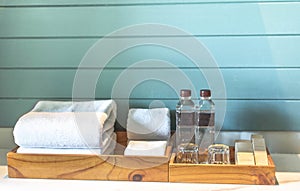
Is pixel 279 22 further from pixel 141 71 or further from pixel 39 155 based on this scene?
pixel 39 155

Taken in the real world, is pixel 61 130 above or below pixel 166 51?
below

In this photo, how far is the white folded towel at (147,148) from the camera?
1217 millimetres

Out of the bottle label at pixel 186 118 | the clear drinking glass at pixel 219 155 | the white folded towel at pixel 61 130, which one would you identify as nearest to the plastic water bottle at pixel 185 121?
the bottle label at pixel 186 118

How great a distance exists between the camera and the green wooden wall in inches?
54.8

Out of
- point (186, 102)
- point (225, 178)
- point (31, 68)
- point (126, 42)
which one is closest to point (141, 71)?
point (126, 42)

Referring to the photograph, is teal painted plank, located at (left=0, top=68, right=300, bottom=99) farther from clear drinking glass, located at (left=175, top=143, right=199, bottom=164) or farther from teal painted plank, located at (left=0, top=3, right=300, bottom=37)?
clear drinking glass, located at (left=175, top=143, right=199, bottom=164)

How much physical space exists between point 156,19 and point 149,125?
343 mm

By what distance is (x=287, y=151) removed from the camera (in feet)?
4.74

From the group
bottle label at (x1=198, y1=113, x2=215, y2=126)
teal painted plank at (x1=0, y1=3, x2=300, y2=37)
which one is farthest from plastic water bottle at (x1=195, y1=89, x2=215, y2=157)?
teal painted plank at (x1=0, y1=3, x2=300, y2=37)

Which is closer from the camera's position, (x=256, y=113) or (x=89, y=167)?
(x=89, y=167)

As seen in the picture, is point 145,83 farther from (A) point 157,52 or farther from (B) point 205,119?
(B) point 205,119

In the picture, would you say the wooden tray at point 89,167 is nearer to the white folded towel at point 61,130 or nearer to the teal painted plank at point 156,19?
the white folded towel at point 61,130

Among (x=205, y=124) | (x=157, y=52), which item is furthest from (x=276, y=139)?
(x=157, y=52)

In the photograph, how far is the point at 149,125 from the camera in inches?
54.1
